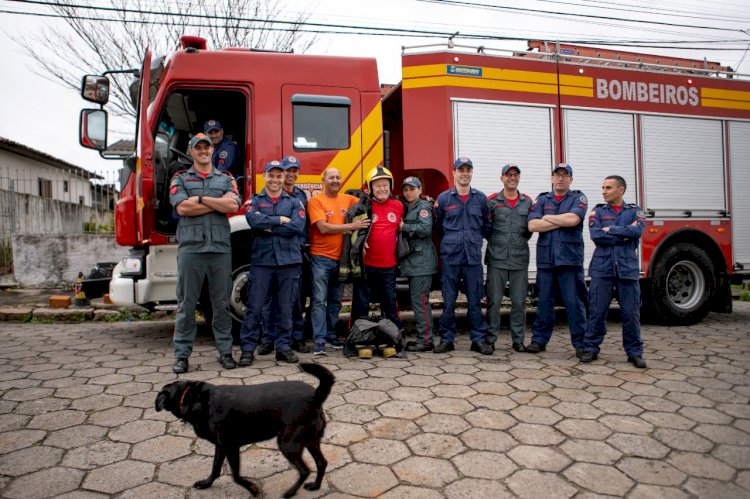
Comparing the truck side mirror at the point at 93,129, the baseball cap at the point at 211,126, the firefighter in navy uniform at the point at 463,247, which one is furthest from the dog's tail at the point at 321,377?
the truck side mirror at the point at 93,129

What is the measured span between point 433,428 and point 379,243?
2.10 meters

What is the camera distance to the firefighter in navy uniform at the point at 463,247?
4715 millimetres

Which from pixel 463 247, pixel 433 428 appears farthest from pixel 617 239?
pixel 433 428

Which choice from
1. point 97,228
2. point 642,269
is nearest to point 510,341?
point 642,269

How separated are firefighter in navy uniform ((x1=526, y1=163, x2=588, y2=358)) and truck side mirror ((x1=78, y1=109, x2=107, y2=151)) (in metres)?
4.18

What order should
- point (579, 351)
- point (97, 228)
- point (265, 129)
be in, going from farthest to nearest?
1. point (97, 228)
2. point (265, 129)
3. point (579, 351)

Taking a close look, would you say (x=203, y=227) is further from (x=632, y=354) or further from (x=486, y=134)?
(x=632, y=354)

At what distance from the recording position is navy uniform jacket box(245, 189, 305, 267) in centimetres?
435

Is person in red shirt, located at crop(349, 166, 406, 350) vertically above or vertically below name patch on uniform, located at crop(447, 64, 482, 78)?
below

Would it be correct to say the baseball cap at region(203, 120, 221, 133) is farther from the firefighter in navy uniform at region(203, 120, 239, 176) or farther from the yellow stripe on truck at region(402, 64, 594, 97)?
the yellow stripe on truck at region(402, 64, 594, 97)

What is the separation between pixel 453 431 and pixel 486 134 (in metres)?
3.40

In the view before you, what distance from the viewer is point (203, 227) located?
409 centimetres

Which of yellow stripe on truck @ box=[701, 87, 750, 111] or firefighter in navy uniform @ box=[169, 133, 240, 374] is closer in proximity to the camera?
firefighter in navy uniform @ box=[169, 133, 240, 374]

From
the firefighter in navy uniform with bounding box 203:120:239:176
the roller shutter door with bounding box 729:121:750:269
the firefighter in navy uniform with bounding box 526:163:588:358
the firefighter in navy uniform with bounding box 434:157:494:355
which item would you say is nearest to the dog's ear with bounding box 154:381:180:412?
the firefighter in navy uniform with bounding box 434:157:494:355
